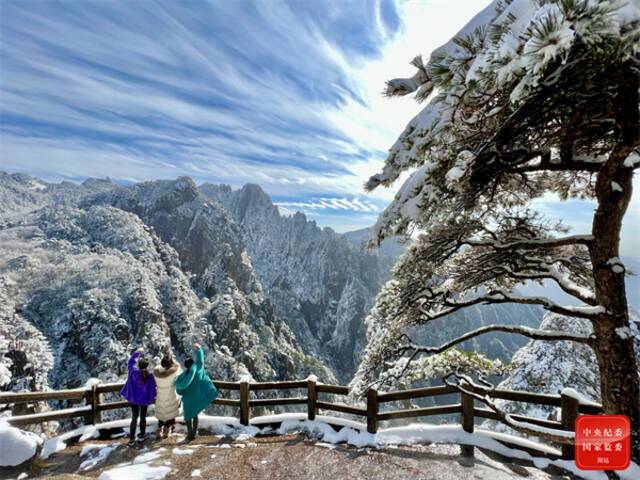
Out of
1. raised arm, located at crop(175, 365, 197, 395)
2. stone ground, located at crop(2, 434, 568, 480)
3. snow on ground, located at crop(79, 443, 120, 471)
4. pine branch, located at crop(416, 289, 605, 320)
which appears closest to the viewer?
pine branch, located at crop(416, 289, 605, 320)

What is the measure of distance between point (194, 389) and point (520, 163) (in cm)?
707

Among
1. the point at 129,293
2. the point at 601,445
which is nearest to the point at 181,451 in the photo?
the point at 601,445

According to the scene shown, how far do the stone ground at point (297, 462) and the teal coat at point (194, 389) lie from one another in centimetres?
67

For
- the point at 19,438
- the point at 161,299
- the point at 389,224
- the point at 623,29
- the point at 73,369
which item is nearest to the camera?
the point at 623,29

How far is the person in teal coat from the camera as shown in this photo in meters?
6.32

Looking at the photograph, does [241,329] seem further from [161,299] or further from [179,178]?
[179,178]

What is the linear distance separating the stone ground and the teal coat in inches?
26.3

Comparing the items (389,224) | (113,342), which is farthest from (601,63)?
(113,342)

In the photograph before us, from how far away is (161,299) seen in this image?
228 ft

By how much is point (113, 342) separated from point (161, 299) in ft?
80.9

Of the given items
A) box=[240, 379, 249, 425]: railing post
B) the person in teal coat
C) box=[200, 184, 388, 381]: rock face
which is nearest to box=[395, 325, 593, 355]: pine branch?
box=[240, 379, 249, 425]: railing post

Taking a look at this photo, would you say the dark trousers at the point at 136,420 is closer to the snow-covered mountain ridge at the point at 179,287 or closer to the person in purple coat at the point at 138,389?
the person in purple coat at the point at 138,389

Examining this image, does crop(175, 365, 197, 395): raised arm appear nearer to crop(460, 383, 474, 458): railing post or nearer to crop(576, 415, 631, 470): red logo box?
crop(460, 383, 474, 458): railing post

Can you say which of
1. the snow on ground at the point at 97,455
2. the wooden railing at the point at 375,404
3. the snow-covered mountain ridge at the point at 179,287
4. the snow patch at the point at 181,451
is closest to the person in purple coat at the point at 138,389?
the snow on ground at the point at 97,455
